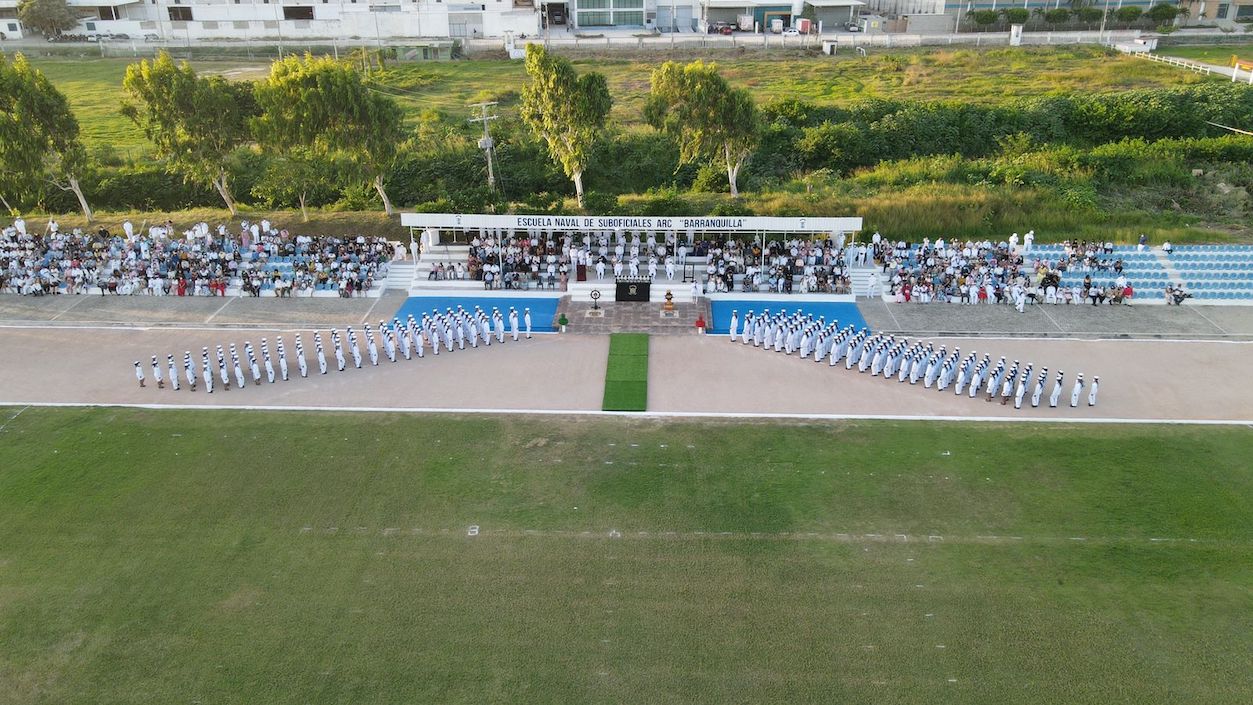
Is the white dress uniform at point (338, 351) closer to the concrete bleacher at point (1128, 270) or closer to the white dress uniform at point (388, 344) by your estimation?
the white dress uniform at point (388, 344)

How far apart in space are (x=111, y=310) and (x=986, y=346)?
25037 mm

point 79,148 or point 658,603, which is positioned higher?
point 79,148

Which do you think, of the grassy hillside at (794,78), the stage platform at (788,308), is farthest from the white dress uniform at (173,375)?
the grassy hillside at (794,78)

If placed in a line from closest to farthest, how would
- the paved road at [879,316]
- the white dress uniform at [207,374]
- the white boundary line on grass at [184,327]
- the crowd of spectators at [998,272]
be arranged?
1. the white dress uniform at [207,374]
2. the paved road at [879,316]
3. the white boundary line on grass at [184,327]
4. the crowd of spectators at [998,272]

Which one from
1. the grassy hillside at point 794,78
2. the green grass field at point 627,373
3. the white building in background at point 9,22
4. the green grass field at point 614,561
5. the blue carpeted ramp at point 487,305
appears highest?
the white building in background at point 9,22

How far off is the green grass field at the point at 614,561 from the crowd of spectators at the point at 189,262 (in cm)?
851

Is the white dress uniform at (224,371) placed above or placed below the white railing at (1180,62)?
below

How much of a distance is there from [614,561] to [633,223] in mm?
14646

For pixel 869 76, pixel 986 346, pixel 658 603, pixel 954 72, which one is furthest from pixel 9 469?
pixel 954 72

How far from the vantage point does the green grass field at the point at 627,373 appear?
68.7 feet

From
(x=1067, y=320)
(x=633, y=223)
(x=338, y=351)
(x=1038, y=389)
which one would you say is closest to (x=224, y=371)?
(x=338, y=351)

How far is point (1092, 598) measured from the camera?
14367mm

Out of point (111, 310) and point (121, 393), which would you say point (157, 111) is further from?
point (121, 393)

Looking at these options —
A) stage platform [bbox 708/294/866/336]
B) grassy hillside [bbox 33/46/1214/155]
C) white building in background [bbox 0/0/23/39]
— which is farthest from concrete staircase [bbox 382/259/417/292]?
white building in background [bbox 0/0/23/39]
